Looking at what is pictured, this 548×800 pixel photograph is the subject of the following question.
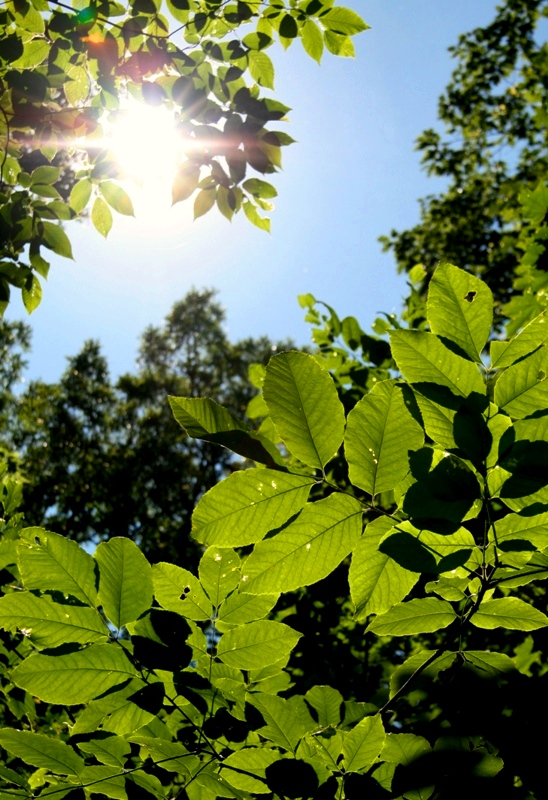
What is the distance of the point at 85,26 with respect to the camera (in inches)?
101

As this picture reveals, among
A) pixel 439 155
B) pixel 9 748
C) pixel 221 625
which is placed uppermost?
pixel 439 155

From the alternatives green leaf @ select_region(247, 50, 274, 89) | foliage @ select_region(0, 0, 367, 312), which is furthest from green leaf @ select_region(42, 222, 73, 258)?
green leaf @ select_region(247, 50, 274, 89)

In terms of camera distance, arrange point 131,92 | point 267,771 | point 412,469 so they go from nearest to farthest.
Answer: point 412,469 < point 267,771 < point 131,92

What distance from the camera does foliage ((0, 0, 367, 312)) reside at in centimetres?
256

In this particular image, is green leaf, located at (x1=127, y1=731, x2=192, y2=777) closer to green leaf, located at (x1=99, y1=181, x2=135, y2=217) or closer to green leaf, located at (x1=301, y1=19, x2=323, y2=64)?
green leaf, located at (x1=99, y1=181, x2=135, y2=217)

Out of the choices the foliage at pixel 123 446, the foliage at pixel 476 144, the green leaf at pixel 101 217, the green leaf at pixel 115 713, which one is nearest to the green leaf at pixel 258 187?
the green leaf at pixel 101 217

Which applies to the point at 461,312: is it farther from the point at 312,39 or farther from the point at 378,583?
the point at 312,39

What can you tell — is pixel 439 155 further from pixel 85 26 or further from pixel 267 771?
pixel 267 771

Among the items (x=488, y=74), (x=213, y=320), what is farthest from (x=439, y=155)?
(x=213, y=320)

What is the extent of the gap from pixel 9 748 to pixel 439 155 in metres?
13.9

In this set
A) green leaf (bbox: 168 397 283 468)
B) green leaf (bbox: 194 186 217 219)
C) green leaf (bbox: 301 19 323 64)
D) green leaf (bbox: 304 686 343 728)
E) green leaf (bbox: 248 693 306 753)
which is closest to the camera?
green leaf (bbox: 168 397 283 468)

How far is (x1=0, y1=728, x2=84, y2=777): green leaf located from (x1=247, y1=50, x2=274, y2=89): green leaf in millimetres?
2910

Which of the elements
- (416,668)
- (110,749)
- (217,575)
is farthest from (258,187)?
(110,749)

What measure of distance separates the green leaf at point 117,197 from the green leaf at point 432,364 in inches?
89.9
